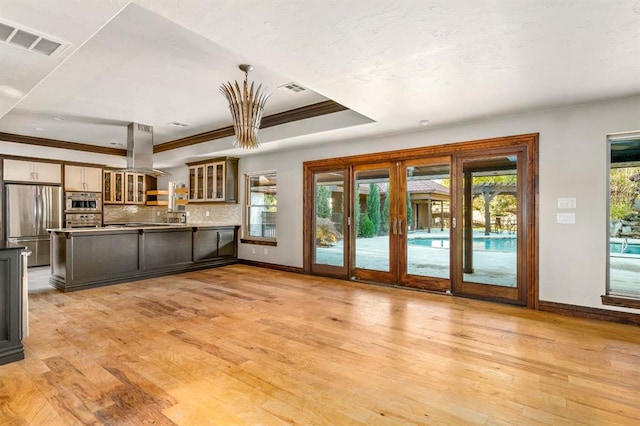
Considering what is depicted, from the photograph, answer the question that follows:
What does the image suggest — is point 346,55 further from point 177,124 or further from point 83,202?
point 83,202

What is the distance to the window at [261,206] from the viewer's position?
22.9ft

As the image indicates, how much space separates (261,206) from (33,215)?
189 inches

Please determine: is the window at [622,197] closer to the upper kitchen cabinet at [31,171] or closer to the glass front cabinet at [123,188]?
the glass front cabinet at [123,188]

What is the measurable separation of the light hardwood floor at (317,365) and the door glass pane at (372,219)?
4.13 ft

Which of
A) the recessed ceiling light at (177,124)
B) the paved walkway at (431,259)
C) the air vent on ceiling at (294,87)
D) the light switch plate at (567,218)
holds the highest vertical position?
the recessed ceiling light at (177,124)

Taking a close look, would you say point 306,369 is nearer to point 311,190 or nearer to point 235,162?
point 311,190

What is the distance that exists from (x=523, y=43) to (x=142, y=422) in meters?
3.57

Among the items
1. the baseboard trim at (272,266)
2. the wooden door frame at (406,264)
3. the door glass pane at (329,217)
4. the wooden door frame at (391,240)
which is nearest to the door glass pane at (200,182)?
the baseboard trim at (272,266)

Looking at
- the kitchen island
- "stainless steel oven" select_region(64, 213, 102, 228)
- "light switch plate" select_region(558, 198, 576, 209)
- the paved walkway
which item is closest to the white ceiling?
"light switch plate" select_region(558, 198, 576, 209)

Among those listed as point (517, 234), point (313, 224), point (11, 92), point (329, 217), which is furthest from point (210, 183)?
point (517, 234)

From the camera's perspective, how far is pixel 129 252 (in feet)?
18.5

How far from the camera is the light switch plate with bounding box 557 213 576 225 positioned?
3.83 meters

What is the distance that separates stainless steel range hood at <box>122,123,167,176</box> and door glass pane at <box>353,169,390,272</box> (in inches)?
156

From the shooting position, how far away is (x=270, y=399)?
6.87ft
